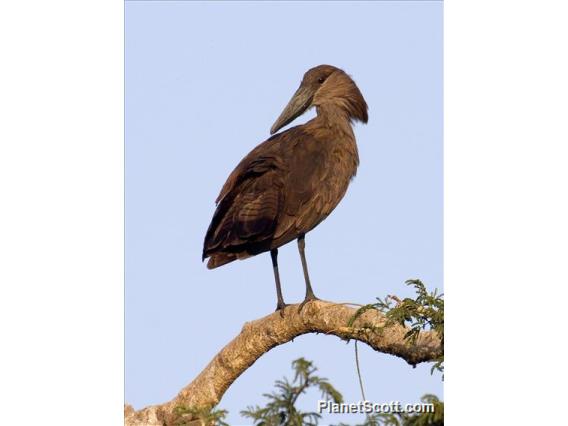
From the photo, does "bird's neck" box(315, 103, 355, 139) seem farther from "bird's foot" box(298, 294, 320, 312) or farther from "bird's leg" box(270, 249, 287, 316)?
"bird's foot" box(298, 294, 320, 312)

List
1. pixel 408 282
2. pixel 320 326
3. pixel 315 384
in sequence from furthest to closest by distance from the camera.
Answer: pixel 320 326, pixel 408 282, pixel 315 384

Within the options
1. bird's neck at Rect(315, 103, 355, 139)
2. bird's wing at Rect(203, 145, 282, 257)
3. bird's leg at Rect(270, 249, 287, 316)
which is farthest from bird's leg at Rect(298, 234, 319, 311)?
bird's neck at Rect(315, 103, 355, 139)

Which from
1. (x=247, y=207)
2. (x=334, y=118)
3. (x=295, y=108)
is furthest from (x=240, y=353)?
(x=295, y=108)

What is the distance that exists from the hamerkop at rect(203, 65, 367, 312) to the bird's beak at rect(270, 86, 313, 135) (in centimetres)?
1

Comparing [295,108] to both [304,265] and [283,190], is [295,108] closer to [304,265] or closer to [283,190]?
[283,190]

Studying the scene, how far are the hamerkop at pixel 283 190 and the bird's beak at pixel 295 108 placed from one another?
0.01 meters

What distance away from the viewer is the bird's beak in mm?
8516

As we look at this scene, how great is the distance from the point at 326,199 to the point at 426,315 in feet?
8.54

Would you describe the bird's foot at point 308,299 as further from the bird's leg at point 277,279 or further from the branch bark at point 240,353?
the bird's leg at point 277,279
